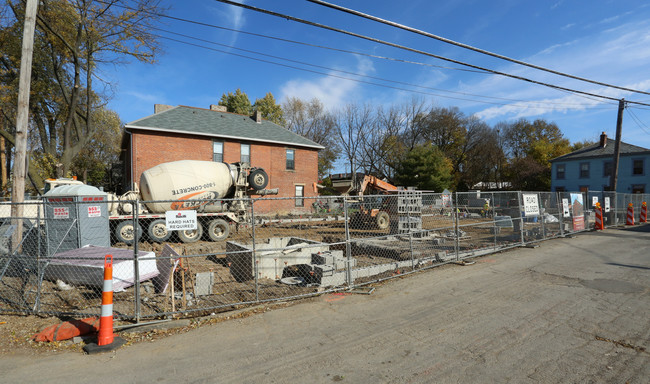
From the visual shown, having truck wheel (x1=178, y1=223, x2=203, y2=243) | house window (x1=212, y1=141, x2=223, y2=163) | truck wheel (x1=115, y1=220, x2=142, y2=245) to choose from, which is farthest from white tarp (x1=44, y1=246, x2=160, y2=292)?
house window (x1=212, y1=141, x2=223, y2=163)

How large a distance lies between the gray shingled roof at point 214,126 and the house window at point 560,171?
28.6 meters

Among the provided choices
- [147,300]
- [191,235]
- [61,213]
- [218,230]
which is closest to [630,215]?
[218,230]

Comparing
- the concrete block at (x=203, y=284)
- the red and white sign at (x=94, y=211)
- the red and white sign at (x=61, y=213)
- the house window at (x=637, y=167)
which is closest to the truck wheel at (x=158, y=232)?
the red and white sign at (x=94, y=211)

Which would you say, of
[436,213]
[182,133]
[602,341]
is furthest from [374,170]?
[602,341]

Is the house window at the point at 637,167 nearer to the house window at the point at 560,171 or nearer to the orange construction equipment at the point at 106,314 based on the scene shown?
the house window at the point at 560,171

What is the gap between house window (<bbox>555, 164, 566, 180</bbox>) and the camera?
35375 millimetres

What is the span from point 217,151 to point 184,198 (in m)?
11.7

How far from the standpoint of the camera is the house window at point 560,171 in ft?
116

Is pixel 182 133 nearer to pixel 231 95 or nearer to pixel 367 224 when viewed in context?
pixel 367 224

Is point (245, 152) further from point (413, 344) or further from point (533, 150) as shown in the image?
point (533, 150)

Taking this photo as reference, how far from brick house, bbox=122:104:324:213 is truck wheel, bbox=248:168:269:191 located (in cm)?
817

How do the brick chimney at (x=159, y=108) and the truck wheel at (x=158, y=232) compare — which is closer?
the truck wheel at (x=158, y=232)

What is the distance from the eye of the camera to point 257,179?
15.2m

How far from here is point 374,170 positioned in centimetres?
4438
